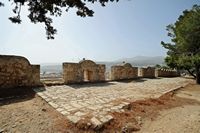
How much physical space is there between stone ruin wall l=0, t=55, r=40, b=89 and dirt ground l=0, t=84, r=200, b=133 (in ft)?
11.1

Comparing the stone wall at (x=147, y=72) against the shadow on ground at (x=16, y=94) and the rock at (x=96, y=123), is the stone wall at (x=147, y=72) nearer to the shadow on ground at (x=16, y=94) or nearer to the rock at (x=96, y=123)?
the shadow on ground at (x=16, y=94)

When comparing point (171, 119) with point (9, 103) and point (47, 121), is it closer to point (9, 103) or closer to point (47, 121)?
point (47, 121)

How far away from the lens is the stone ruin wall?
1068 cm

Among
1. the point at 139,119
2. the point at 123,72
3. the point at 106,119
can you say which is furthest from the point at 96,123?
the point at 123,72

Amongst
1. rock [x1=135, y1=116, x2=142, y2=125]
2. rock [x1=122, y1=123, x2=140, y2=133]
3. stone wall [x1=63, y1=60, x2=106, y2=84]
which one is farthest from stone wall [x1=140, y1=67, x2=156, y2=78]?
rock [x1=122, y1=123, x2=140, y2=133]

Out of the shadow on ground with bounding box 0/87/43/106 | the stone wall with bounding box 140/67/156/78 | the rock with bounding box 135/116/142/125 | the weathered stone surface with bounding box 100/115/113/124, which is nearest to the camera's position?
the weathered stone surface with bounding box 100/115/113/124

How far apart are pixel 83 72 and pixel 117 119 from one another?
9.27 meters

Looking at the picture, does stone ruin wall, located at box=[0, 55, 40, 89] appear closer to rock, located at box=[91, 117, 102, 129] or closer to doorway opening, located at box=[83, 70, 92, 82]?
doorway opening, located at box=[83, 70, 92, 82]

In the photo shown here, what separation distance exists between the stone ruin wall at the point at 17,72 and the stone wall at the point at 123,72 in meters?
7.30

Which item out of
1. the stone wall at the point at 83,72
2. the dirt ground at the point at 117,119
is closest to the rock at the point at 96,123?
the dirt ground at the point at 117,119

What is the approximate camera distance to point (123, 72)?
58.7ft

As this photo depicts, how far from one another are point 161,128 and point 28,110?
4.59 m

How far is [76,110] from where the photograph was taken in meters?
6.42

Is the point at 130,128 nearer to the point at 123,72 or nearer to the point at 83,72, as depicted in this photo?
the point at 83,72
